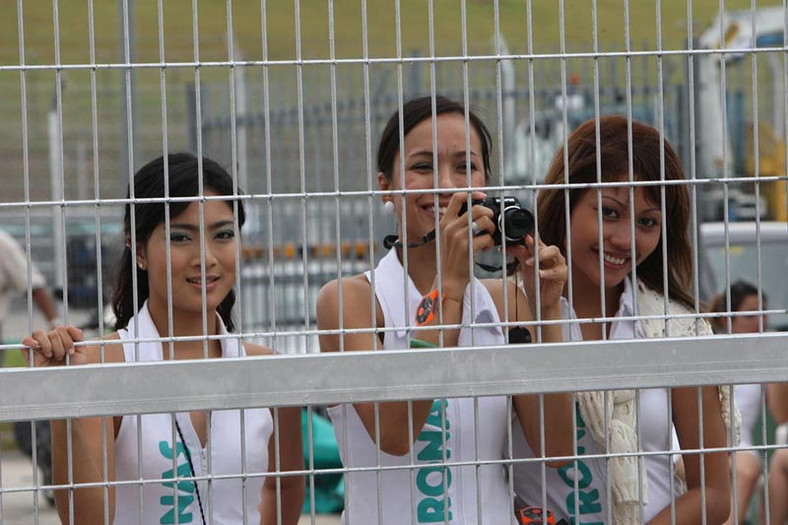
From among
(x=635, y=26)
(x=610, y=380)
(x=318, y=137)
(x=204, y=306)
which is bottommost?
(x=610, y=380)

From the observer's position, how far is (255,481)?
107 inches

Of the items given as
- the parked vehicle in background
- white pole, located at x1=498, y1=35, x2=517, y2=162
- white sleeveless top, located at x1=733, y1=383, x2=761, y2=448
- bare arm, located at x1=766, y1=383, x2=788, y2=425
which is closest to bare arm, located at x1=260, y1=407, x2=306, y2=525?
white sleeveless top, located at x1=733, y1=383, x2=761, y2=448

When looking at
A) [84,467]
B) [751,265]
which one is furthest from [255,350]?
[751,265]

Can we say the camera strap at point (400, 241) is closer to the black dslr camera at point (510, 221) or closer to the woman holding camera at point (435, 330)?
the woman holding camera at point (435, 330)

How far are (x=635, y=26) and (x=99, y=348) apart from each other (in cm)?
1009

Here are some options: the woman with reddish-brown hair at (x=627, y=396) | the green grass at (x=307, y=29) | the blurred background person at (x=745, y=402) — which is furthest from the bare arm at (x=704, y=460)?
the green grass at (x=307, y=29)

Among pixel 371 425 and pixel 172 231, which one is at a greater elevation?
pixel 172 231

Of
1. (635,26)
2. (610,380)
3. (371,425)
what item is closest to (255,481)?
(371,425)

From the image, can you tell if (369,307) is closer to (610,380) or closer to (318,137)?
(610,380)

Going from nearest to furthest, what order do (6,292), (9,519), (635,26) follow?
1. (9,519)
2. (6,292)
3. (635,26)

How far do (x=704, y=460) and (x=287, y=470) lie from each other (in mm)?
879

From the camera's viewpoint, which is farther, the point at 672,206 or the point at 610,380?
the point at 672,206

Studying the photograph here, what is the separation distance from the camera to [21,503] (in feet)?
24.7

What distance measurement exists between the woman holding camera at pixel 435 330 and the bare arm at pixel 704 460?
0.29 m
